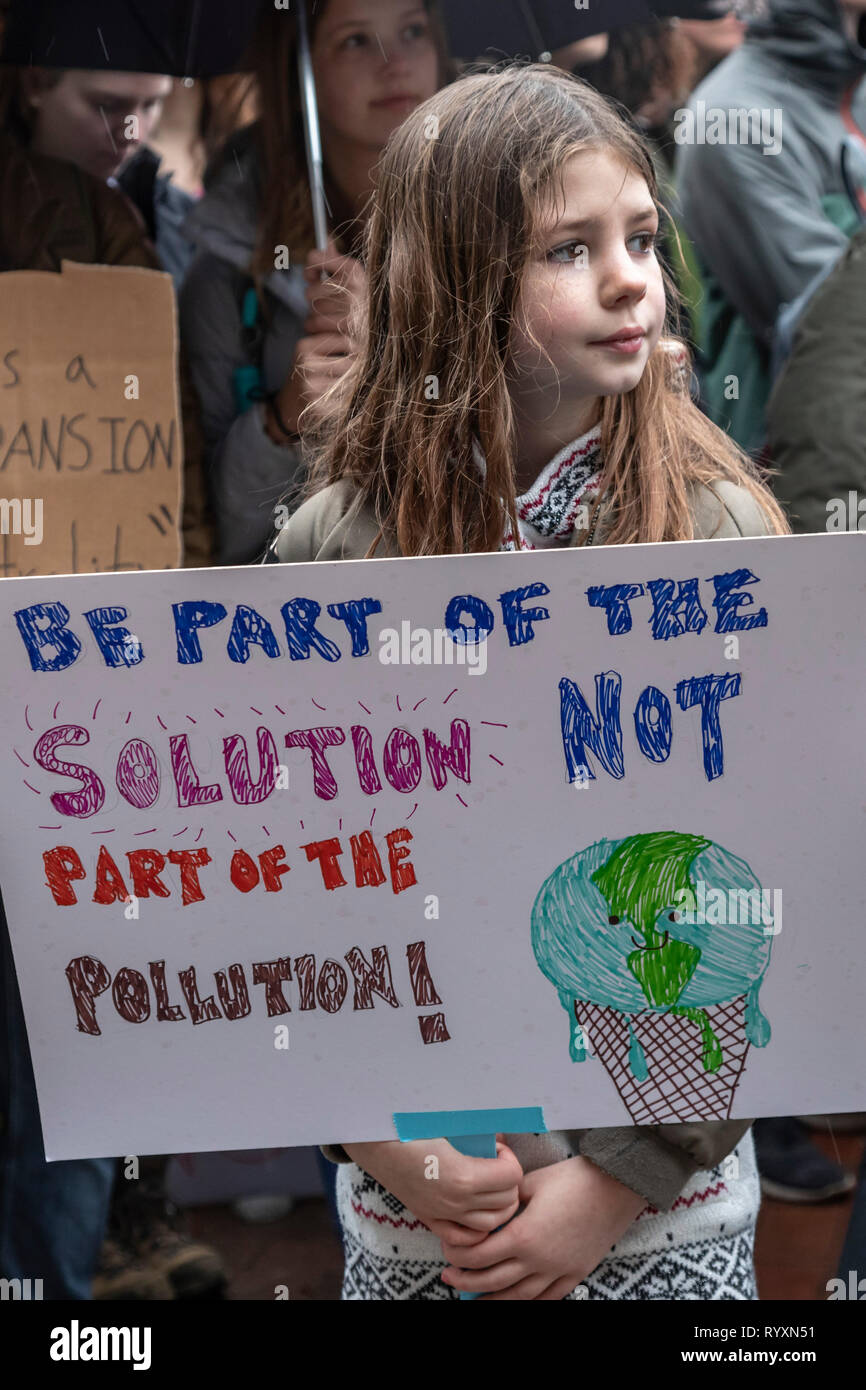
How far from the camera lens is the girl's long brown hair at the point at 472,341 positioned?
0.99 m

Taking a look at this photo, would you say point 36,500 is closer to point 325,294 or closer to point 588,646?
point 325,294

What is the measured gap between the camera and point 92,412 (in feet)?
5.96

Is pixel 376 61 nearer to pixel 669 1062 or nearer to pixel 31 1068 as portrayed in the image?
pixel 669 1062

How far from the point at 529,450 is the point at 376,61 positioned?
2.99ft

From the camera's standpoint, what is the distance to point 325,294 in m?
1.76

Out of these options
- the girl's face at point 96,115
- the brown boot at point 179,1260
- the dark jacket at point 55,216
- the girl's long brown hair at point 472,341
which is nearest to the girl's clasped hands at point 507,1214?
the girl's long brown hair at point 472,341

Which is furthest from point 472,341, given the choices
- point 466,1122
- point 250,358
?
point 250,358

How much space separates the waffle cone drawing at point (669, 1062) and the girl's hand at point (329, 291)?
1.02m

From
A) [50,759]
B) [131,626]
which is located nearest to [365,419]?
[131,626]

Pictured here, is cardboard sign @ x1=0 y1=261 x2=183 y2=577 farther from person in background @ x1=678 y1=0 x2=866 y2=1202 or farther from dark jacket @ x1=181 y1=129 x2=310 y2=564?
person in background @ x1=678 y1=0 x2=866 y2=1202

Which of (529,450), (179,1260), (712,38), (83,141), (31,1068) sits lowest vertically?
(179,1260)

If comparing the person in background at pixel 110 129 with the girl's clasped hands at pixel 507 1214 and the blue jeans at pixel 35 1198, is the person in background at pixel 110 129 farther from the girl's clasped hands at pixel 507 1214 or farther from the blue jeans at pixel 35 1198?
the girl's clasped hands at pixel 507 1214

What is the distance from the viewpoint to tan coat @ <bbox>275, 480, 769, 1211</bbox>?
1.03m

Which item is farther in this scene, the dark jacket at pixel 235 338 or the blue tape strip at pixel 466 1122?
the dark jacket at pixel 235 338
